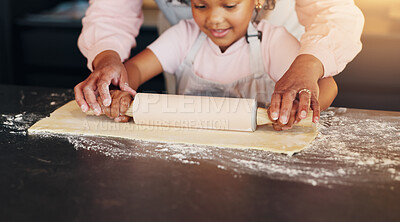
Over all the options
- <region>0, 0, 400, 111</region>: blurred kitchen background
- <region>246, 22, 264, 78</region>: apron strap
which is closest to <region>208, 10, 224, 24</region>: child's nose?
<region>246, 22, 264, 78</region>: apron strap

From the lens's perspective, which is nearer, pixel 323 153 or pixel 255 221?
pixel 255 221

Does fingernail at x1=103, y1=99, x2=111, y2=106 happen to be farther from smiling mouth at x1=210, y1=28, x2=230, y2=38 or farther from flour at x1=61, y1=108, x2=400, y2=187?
smiling mouth at x1=210, y1=28, x2=230, y2=38

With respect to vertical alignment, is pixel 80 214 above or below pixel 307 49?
below

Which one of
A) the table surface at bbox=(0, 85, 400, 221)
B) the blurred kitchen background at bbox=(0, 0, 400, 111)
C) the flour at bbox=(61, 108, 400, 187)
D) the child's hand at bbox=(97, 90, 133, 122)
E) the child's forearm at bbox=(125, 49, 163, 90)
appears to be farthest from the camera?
the blurred kitchen background at bbox=(0, 0, 400, 111)

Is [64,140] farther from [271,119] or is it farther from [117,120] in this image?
Result: [271,119]

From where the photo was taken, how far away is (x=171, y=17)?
57.9 inches

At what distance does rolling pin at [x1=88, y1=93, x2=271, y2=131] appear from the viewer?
0.92m

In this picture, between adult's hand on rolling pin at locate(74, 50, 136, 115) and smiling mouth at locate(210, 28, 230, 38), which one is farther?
smiling mouth at locate(210, 28, 230, 38)

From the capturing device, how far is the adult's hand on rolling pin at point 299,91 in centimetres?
89

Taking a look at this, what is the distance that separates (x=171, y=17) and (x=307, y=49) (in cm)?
55

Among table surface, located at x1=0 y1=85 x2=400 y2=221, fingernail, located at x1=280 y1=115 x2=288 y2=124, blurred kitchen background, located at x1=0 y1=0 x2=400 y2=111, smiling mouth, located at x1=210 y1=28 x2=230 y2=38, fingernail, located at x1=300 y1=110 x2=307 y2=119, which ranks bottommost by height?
blurred kitchen background, located at x1=0 y1=0 x2=400 y2=111

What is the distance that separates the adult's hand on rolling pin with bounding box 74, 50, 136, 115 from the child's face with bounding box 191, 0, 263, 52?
0.81 ft

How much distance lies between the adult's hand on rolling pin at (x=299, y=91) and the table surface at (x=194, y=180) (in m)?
0.07

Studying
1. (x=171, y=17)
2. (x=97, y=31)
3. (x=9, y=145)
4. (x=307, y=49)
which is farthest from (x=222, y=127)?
(x=171, y=17)
